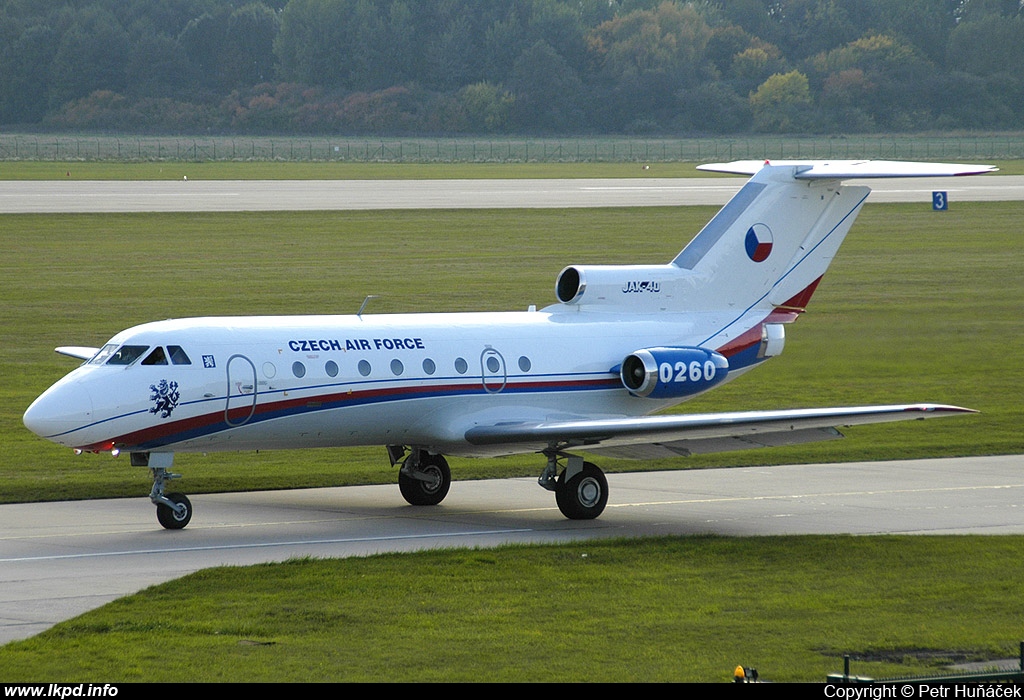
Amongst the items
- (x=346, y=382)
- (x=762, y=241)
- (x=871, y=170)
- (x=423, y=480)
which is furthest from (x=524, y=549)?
(x=871, y=170)

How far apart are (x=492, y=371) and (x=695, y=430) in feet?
11.5

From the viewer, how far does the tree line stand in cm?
15225

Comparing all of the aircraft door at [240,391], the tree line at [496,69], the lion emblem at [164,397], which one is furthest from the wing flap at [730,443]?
the tree line at [496,69]

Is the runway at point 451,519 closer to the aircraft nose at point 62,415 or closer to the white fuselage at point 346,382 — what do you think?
the white fuselage at point 346,382

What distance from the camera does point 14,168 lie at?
94.8 m

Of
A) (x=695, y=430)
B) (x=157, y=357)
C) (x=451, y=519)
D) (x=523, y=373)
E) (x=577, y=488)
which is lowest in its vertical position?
(x=451, y=519)

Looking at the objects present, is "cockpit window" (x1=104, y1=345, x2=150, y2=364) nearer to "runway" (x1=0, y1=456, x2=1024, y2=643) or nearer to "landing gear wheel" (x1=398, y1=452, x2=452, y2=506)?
"runway" (x1=0, y1=456, x2=1024, y2=643)

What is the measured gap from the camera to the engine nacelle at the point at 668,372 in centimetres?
2395

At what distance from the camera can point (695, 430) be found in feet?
70.3

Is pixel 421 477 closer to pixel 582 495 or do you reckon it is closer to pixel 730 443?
pixel 582 495

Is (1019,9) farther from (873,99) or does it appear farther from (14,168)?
(14,168)

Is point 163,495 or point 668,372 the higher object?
point 668,372

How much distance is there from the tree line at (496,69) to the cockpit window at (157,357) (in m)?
133

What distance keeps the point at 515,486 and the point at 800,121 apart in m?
129
